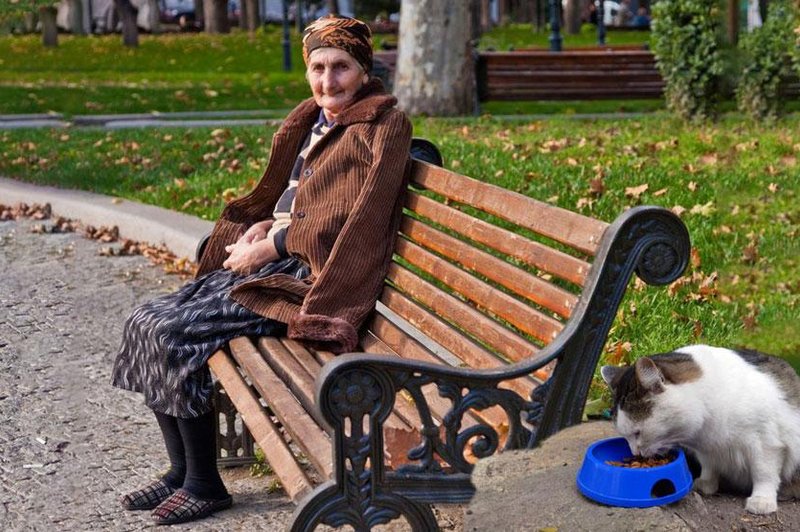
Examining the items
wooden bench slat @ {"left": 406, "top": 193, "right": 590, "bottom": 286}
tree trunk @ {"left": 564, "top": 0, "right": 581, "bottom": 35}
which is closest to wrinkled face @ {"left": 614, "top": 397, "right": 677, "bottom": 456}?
wooden bench slat @ {"left": 406, "top": 193, "right": 590, "bottom": 286}

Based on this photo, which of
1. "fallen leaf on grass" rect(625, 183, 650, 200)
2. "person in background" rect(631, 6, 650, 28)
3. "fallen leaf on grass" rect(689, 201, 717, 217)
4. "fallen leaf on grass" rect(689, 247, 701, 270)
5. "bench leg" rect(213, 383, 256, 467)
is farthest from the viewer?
"person in background" rect(631, 6, 650, 28)

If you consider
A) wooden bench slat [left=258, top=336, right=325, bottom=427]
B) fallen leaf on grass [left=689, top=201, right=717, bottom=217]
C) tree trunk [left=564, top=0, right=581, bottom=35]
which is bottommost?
wooden bench slat [left=258, top=336, right=325, bottom=427]

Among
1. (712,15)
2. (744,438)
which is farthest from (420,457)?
(712,15)

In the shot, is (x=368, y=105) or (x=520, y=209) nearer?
(x=520, y=209)

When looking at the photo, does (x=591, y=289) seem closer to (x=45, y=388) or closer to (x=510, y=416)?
(x=510, y=416)

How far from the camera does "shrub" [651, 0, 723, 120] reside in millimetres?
12719

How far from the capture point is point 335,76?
14.5 feet

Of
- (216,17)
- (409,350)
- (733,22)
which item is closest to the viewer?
(409,350)

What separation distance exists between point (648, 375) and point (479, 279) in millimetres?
886

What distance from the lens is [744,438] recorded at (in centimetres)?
325

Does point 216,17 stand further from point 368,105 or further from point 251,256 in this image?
point 368,105

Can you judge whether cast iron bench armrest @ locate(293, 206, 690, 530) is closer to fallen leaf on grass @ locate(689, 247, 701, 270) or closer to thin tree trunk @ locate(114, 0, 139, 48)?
fallen leaf on grass @ locate(689, 247, 701, 270)

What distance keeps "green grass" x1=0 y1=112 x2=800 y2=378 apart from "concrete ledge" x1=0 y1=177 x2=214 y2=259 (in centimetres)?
30

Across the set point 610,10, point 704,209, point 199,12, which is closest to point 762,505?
point 704,209
